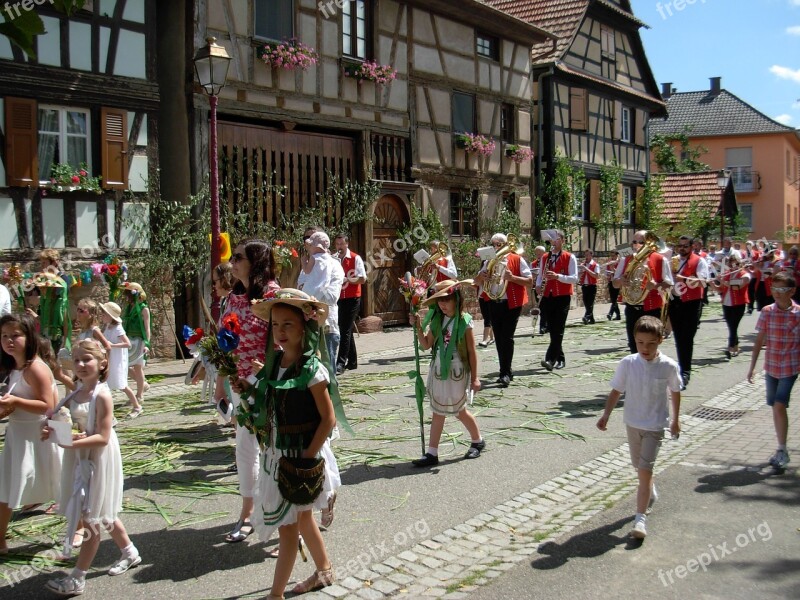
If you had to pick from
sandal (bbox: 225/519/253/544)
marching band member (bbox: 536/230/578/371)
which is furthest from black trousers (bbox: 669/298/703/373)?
sandal (bbox: 225/519/253/544)

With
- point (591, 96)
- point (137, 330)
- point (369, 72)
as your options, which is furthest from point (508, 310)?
point (591, 96)

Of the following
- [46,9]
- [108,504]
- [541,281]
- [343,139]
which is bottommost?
[108,504]

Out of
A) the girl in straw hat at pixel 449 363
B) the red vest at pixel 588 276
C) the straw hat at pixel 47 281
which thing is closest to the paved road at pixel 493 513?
the girl in straw hat at pixel 449 363

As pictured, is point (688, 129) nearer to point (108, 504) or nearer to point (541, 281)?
point (541, 281)

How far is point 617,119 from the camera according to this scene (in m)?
30.5

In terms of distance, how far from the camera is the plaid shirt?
694 centimetres

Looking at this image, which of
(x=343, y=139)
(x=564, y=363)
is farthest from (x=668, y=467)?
(x=343, y=139)

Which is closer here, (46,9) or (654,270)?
(654,270)

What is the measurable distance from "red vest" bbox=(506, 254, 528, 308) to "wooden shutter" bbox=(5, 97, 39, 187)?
7.24 m

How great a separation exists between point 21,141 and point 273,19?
578 cm

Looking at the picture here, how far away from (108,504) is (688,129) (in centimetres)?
5560

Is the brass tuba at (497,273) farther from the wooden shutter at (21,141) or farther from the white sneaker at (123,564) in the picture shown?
the white sneaker at (123,564)

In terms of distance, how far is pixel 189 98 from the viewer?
1470 centimetres

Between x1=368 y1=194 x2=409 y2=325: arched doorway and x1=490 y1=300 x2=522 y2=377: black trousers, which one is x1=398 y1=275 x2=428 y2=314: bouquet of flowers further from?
x1=368 y1=194 x2=409 y2=325: arched doorway
